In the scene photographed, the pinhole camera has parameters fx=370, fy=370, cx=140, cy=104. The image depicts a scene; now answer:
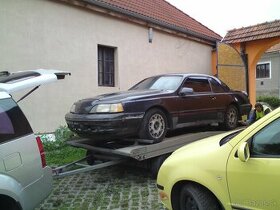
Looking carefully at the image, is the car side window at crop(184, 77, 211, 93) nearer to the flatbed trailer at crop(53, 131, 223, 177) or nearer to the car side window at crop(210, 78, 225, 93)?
the car side window at crop(210, 78, 225, 93)

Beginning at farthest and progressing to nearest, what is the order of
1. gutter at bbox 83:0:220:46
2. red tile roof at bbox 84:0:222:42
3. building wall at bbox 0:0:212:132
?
red tile roof at bbox 84:0:222:42
gutter at bbox 83:0:220:46
building wall at bbox 0:0:212:132

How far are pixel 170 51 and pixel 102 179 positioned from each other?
810 centimetres

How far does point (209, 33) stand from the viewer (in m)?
16.7

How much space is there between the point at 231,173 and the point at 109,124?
9.40 ft

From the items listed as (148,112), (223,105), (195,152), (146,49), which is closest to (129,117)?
(148,112)

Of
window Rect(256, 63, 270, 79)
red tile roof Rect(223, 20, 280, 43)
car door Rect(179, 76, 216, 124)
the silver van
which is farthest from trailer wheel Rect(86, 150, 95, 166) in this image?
window Rect(256, 63, 270, 79)

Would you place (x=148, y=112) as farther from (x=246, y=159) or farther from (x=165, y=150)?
(x=246, y=159)

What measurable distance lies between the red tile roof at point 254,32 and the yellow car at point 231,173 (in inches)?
431

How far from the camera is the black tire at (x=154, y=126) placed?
6.43 meters

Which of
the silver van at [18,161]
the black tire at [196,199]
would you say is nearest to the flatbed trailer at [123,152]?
the silver van at [18,161]

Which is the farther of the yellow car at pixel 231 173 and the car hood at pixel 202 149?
the car hood at pixel 202 149

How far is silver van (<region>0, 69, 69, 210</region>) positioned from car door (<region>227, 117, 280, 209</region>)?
1992 mm

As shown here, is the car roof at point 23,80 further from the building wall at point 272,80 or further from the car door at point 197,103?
the building wall at point 272,80

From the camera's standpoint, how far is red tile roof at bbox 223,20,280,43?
1396cm
